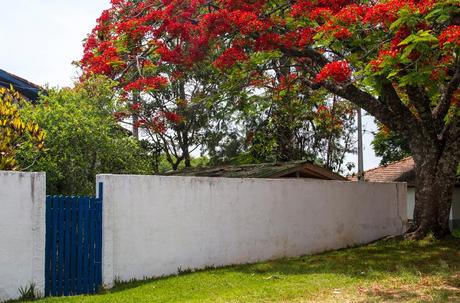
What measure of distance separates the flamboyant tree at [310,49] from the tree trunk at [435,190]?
3cm

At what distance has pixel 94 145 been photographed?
12.5 meters

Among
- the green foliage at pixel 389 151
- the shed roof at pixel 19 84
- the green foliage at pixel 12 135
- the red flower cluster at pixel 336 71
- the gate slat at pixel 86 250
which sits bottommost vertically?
the gate slat at pixel 86 250

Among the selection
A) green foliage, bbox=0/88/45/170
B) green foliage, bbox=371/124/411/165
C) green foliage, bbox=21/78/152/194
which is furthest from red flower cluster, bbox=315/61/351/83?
green foliage, bbox=371/124/411/165

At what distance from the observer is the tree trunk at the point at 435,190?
49.1ft

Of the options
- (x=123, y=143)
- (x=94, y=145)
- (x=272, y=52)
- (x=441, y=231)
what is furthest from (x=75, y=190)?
(x=441, y=231)

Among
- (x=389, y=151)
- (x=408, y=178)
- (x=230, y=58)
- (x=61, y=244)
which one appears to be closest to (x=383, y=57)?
(x=230, y=58)

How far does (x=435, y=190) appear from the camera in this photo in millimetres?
15000

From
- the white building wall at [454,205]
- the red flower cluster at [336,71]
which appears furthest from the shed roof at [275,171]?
the white building wall at [454,205]

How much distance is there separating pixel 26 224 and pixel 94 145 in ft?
13.7

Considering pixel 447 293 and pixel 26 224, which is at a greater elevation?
pixel 26 224

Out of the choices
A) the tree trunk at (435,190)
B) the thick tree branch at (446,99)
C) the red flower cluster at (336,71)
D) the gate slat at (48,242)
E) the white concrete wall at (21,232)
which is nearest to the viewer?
the white concrete wall at (21,232)

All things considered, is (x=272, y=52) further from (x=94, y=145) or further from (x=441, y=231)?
(x=441, y=231)

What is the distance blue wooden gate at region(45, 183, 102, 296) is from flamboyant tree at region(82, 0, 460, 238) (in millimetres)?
5653

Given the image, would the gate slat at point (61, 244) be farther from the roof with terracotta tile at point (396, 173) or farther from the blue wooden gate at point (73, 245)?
the roof with terracotta tile at point (396, 173)
